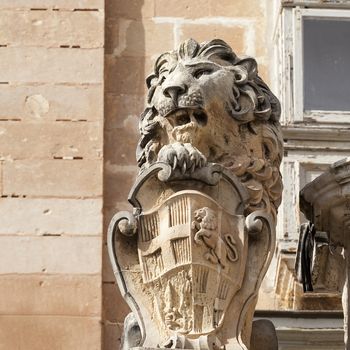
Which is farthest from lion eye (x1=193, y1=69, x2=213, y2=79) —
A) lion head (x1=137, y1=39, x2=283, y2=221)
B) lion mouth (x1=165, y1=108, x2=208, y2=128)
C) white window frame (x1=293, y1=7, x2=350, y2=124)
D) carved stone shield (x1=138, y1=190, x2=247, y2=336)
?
white window frame (x1=293, y1=7, x2=350, y2=124)

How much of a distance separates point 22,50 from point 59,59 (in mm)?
179

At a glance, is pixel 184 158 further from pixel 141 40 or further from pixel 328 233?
pixel 141 40

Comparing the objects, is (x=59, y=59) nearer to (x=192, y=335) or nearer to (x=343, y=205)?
(x=343, y=205)

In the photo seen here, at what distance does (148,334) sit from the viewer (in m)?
11.3

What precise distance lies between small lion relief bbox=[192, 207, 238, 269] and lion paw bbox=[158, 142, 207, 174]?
172 mm

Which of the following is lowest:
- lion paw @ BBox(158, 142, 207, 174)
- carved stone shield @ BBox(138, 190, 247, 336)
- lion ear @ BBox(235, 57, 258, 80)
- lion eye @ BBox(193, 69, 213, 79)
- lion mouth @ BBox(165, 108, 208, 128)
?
carved stone shield @ BBox(138, 190, 247, 336)

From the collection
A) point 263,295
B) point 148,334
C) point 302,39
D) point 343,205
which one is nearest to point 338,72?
point 302,39

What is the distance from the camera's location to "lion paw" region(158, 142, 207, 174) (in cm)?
1140

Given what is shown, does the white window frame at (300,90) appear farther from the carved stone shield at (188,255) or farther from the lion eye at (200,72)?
the carved stone shield at (188,255)

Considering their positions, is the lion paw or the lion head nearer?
the lion paw

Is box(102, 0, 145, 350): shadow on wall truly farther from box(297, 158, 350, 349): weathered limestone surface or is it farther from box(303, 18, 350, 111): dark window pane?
box(297, 158, 350, 349): weathered limestone surface

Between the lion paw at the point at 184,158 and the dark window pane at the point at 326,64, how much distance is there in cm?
287

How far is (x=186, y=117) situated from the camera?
11.6 meters

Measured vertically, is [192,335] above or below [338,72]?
below
